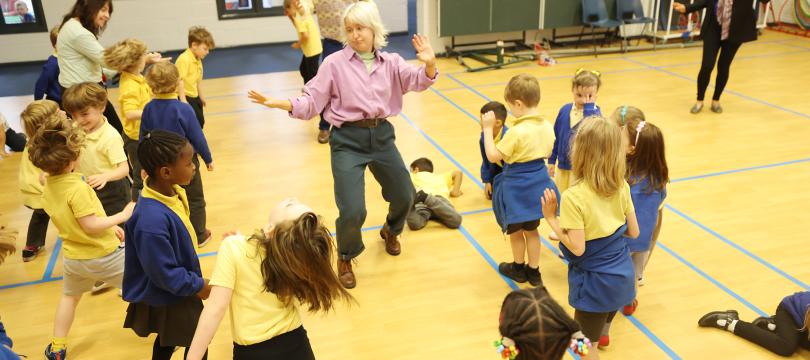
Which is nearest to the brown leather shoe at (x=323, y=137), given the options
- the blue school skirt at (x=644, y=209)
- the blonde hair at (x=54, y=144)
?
the blonde hair at (x=54, y=144)

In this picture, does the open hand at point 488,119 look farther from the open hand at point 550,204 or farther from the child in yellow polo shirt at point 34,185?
the child in yellow polo shirt at point 34,185

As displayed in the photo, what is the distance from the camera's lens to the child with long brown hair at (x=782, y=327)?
296 cm

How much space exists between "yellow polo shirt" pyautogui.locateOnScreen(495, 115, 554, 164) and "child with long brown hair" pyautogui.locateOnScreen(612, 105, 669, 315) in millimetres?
382

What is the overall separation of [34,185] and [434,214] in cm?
255

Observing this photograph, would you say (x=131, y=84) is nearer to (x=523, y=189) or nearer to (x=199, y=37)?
(x=199, y=37)

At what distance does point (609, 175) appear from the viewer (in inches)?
98.3

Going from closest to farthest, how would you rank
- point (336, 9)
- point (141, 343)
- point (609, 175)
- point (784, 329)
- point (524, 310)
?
point (524, 310)
point (609, 175)
point (784, 329)
point (141, 343)
point (336, 9)

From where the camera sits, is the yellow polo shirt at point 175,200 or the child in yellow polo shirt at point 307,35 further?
the child in yellow polo shirt at point 307,35

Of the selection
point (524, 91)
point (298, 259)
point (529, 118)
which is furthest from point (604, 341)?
point (298, 259)

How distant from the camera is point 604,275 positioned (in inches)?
103

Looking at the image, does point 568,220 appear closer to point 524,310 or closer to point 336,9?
point 524,310

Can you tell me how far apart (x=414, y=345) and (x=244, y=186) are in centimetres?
250

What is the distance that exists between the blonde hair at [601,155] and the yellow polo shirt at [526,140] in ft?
2.36

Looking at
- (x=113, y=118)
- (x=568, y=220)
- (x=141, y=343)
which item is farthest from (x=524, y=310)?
(x=113, y=118)
